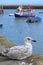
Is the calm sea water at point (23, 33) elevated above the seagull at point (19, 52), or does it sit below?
below

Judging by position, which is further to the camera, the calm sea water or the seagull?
the calm sea water

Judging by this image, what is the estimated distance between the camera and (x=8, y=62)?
7.91 m

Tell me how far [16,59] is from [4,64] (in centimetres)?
65

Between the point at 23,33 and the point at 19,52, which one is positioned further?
the point at 23,33

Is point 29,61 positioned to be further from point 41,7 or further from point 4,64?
point 41,7

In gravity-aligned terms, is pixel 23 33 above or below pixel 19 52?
below

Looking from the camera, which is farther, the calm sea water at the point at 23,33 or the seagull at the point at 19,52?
the calm sea water at the point at 23,33

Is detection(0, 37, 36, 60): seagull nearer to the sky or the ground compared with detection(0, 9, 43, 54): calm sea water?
nearer to the sky

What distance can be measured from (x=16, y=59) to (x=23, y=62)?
36 centimetres

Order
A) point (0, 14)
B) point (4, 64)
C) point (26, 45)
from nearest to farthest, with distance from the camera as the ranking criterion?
point (4, 64)
point (26, 45)
point (0, 14)

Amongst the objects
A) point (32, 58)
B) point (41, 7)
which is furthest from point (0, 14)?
point (32, 58)

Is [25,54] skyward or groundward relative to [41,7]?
skyward

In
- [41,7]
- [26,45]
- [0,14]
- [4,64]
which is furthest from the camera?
[41,7]

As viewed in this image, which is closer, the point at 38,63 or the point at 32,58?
the point at 38,63
